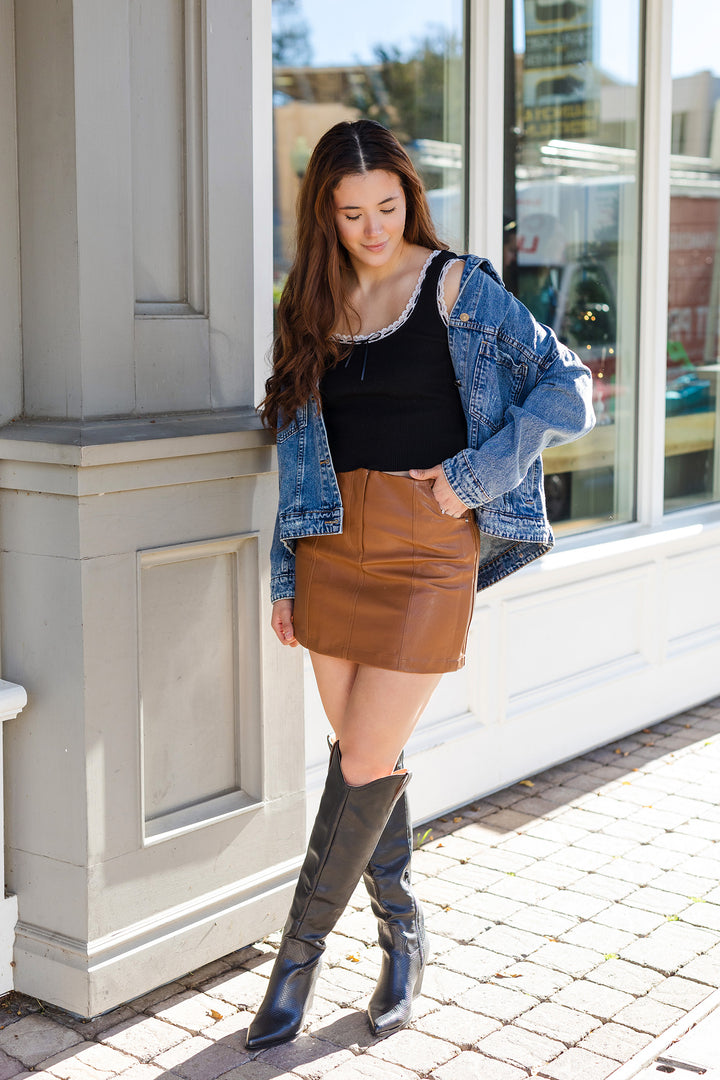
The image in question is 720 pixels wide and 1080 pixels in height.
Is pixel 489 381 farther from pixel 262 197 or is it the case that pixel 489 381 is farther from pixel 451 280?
pixel 262 197

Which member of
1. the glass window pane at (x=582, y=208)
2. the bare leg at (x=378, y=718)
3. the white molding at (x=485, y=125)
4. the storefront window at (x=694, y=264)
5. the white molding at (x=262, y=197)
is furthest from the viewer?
the storefront window at (x=694, y=264)

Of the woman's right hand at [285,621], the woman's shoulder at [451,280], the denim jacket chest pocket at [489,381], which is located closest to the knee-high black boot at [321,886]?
the woman's right hand at [285,621]

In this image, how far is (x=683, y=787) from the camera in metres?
4.48

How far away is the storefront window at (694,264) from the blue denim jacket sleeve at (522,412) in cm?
306

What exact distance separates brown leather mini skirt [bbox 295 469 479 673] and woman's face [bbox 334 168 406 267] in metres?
0.48

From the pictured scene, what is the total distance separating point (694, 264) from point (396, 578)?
3.72m

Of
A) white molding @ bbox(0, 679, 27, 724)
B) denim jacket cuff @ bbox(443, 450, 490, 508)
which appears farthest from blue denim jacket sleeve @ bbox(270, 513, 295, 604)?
white molding @ bbox(0, 679, 27, 724)

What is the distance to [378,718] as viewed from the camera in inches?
107

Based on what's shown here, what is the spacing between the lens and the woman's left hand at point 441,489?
2623 millimetres

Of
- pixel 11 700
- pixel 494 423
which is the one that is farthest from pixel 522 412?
pixel 11 700

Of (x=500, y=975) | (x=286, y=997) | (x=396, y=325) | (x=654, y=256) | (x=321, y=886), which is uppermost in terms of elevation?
(x=654, y=256)

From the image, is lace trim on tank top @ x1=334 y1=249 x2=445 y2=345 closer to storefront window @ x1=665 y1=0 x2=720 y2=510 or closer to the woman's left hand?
the woman's left hand

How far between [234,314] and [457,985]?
5.75 feet

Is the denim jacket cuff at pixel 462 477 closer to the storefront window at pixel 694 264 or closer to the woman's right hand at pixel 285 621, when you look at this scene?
the woman's right hand at pixel 285 621
